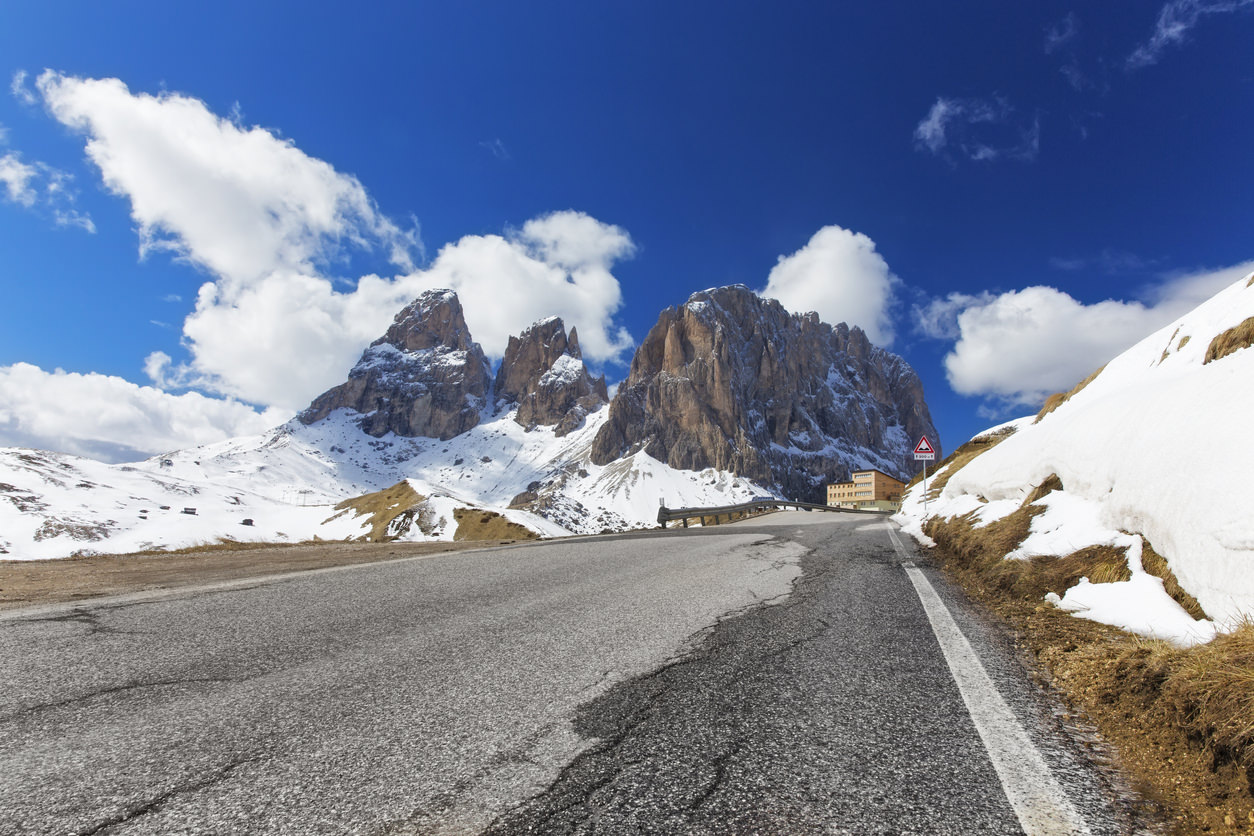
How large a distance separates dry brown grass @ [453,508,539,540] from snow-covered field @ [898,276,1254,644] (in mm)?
17481

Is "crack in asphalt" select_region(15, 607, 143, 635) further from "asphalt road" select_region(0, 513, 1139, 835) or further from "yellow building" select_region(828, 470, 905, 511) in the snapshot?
"yellow building" select_region(828, 470, 905, 511)

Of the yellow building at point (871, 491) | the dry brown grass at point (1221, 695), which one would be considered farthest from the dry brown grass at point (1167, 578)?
the yellow building at point (871, 491)

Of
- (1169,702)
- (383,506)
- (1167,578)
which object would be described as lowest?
(1169,702)

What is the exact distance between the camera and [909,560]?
9.77 metres

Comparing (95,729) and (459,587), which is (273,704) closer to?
(95,729)

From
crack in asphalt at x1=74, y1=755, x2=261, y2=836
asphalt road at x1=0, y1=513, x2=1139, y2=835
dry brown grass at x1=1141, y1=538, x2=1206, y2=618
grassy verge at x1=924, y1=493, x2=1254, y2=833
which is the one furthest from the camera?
dry brown grass at x1=1141, y1=538, x2=1206, y2=618

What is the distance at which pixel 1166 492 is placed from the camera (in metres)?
5.16

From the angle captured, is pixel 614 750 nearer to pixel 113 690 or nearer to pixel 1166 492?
pixel 113 690

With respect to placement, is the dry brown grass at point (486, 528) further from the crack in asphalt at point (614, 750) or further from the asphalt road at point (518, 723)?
the crack in asphalt at point (614, 750)

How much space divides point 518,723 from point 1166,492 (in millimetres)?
6115

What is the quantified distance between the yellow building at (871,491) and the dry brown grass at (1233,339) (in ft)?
143

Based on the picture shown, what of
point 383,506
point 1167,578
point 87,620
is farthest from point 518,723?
point 383,506

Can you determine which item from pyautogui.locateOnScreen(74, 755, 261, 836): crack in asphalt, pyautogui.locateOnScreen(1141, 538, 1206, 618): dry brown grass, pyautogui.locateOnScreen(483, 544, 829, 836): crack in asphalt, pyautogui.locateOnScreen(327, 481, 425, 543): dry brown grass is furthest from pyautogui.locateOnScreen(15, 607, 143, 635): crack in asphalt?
pyautogui.locateOnScreen(327, 481, 425, 543): dry brown grass

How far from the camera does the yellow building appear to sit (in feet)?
184
